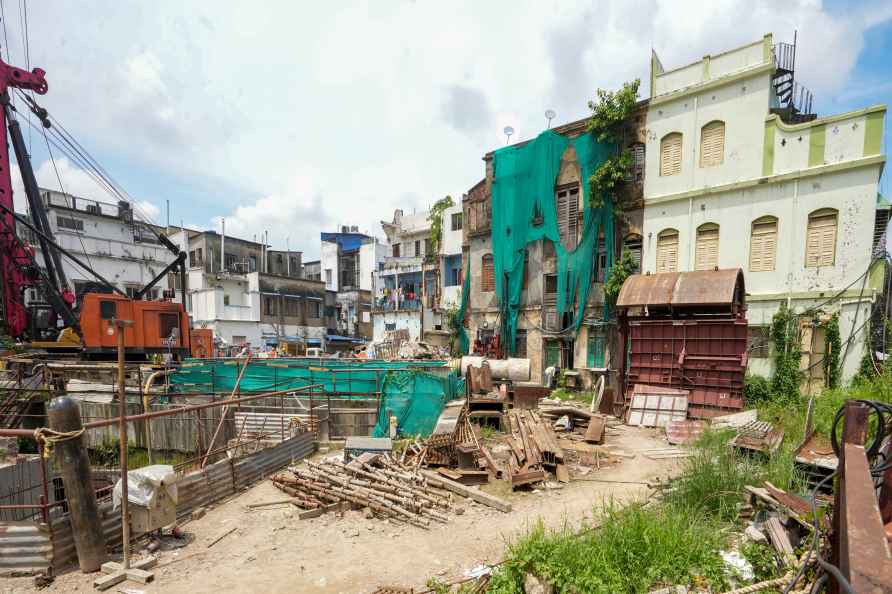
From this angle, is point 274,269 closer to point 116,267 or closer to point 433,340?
point 116,267

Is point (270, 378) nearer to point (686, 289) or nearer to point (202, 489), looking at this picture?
point (202, 489)

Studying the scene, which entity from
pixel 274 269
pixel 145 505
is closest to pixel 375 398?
pixel 145 505

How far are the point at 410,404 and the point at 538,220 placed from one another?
43.9 ft

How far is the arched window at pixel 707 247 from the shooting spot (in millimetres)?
16500

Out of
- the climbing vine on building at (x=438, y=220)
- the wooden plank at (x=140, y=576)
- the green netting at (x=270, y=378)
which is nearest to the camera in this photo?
the wooden plank at (x=140, y=576)

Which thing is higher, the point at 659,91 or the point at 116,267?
the point at 659,91

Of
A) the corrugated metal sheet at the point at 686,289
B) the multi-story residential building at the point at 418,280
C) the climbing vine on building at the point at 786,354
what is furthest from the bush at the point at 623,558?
the multi-story residential building at the point at 418,280

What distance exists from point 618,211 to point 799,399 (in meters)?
9.63

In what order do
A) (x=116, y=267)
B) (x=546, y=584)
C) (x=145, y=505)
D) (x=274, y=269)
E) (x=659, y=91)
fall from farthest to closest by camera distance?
(x=274, y=269)
(x=116, y=267)
(x=659, y=91)
(x=145, y=505)
(x=546, y=584)

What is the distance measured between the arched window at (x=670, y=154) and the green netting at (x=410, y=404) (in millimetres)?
13924

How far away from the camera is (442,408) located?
11.9 metres

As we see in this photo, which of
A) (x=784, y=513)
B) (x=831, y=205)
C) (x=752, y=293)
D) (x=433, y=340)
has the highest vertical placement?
(x=831, y=205)

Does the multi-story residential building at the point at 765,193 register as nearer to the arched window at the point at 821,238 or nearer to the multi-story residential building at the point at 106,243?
the arched window at the point at 821,238

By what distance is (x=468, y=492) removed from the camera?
786 cm
